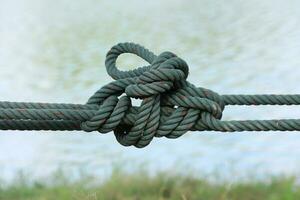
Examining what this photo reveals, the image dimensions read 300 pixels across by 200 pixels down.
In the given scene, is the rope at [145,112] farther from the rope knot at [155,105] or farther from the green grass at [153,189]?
the green grass at [153,189]

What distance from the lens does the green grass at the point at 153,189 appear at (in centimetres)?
311

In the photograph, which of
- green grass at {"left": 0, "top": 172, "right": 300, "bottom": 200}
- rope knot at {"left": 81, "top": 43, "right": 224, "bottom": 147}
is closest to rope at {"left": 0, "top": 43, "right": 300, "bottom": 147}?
rope knot at {"left": 81, "top": 43, "right": 224, "bottom": 147}

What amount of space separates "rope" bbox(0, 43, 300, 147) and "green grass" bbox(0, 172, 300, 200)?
6.12 ft

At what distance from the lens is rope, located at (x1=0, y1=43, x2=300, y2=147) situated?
3.65 ft

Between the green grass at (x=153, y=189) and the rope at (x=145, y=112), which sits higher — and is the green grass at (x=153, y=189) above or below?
above

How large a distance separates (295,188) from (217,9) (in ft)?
33.8

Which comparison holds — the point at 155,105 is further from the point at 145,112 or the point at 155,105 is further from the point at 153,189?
the point at 153,189

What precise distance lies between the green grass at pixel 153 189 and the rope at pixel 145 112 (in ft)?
6.12

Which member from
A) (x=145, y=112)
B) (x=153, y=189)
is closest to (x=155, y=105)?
(x=145, y=112)

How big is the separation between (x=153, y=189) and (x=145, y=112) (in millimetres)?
2185

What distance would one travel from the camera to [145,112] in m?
1.11

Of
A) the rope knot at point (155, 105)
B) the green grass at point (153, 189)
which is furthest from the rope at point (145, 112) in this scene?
the green grass at point (153, 189)

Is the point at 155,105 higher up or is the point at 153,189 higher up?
the point at 153,189

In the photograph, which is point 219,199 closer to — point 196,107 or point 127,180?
point 127,180
